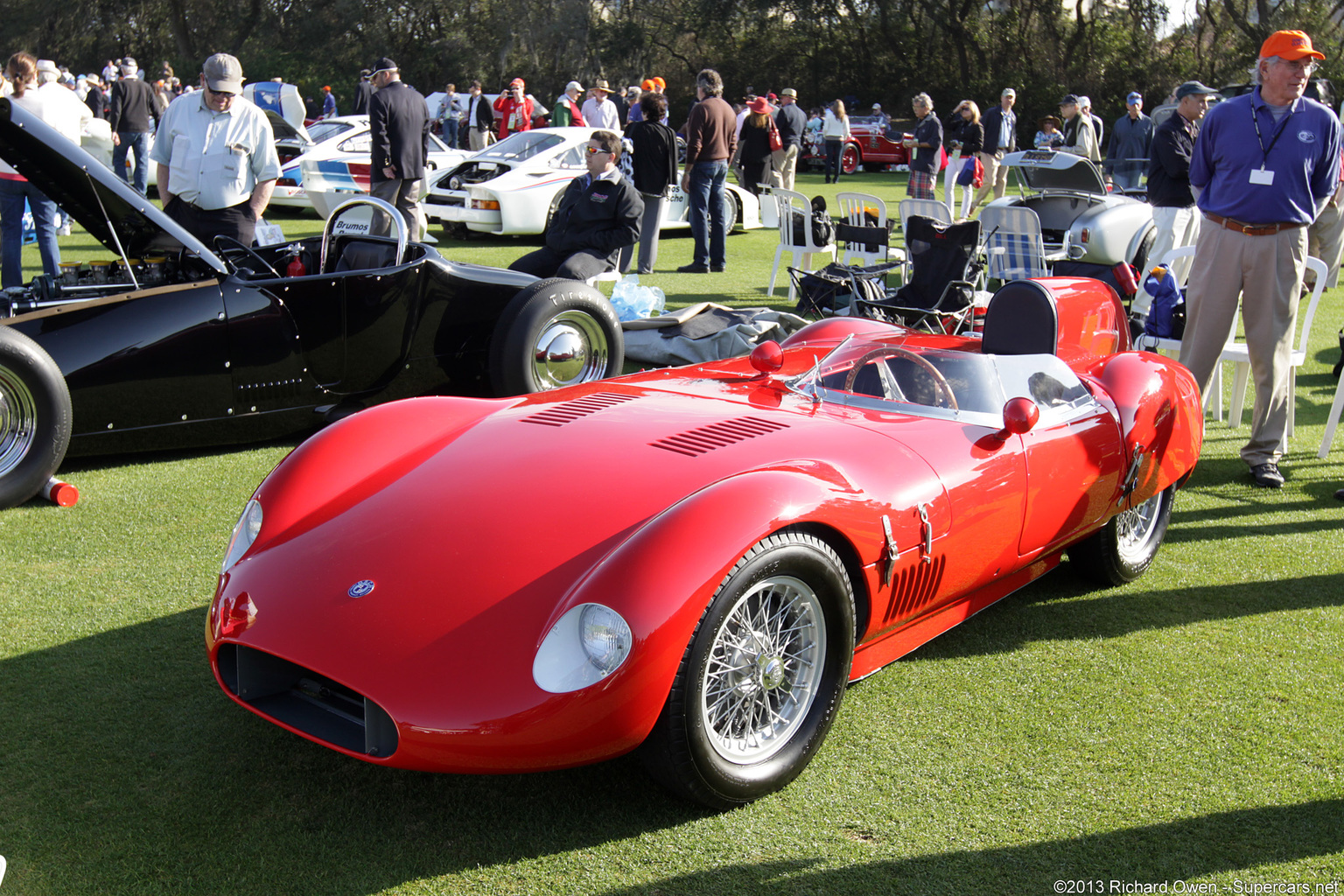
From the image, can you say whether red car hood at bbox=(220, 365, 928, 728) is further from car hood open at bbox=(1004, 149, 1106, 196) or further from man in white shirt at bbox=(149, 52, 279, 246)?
car hood open at bbox=(1004, 149, 1106, 196)

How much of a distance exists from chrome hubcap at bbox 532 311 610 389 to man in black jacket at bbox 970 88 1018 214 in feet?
35.1

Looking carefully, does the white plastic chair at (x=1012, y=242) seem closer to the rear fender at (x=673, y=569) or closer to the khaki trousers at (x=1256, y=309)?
the khaki trousers at (x=1256, y=309)

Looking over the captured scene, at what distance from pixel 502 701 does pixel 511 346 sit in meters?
3.78

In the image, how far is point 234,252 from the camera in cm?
589

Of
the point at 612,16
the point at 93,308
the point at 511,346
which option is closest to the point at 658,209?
the point at 511,346

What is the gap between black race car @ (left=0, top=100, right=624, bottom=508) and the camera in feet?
15.8

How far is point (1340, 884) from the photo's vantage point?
2.54 metres

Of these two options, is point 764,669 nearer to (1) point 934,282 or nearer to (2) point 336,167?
(1) point 934,282

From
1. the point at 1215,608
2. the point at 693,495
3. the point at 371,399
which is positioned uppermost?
the point at 693,495

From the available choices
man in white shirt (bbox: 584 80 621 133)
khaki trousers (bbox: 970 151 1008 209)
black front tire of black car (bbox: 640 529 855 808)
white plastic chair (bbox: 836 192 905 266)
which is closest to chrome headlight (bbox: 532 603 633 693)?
black front tire of black car (bbox: 640 529 855 808)

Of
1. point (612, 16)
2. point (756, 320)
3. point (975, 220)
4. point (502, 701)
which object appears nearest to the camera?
point (502, 701)

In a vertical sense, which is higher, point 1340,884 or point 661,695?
point 661,695

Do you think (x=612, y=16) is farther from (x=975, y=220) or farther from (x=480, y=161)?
(x=975, y=220)

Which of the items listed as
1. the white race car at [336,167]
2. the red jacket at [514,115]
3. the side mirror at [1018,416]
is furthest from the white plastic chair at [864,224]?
the red jacket at [514,115]
